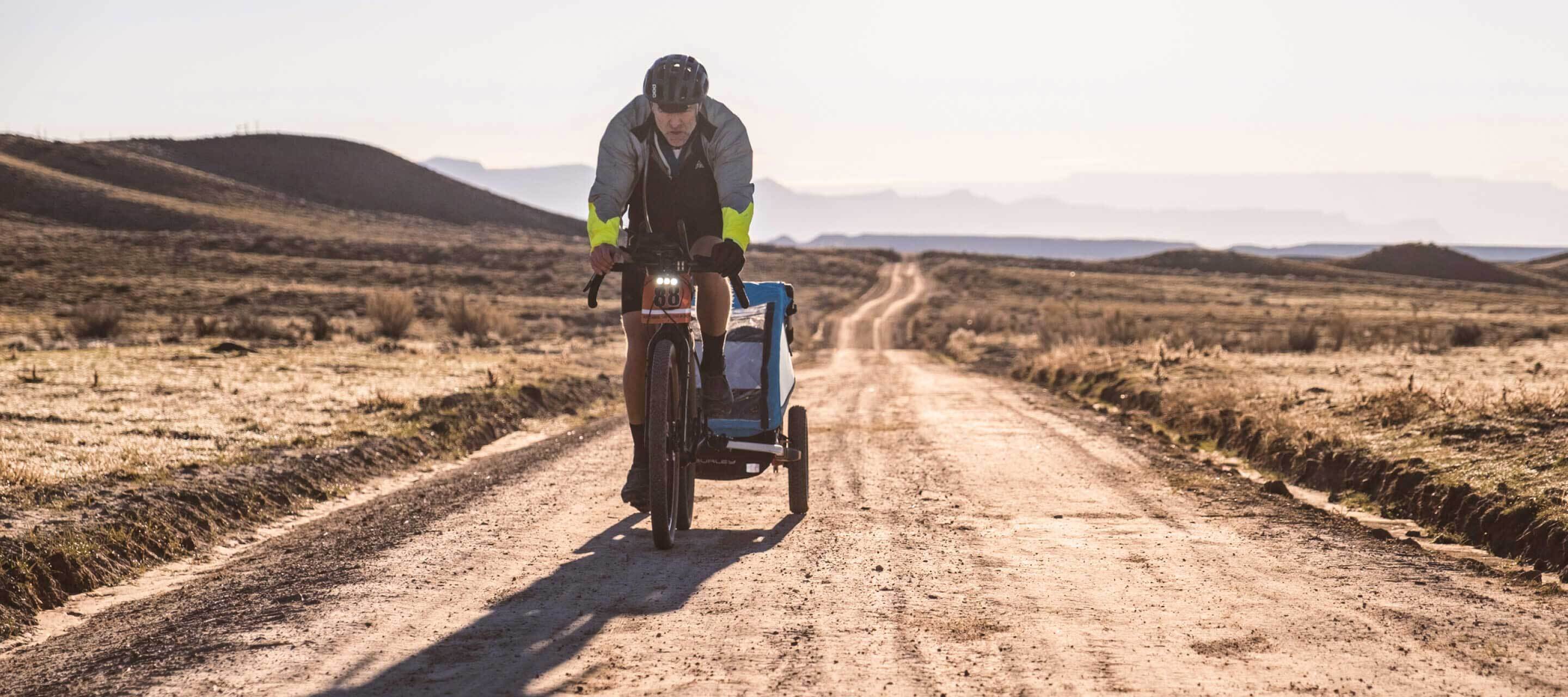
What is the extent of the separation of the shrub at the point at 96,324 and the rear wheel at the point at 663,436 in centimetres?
2981

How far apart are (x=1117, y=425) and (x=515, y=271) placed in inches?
2617

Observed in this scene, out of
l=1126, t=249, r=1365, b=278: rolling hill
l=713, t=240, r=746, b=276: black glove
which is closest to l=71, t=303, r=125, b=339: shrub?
l=713, t=240, r=746, b=276: black glove

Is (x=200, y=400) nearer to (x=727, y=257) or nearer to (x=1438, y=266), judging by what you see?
(x=727, y=257)

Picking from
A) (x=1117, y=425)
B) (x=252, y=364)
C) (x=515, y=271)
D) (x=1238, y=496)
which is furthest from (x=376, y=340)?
(x=515, y=271)

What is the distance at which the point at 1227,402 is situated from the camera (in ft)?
48.6

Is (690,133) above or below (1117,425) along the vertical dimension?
above

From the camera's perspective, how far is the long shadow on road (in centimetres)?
456

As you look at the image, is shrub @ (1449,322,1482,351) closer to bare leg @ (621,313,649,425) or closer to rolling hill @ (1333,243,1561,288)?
bare leg @ (621,313,649,425)

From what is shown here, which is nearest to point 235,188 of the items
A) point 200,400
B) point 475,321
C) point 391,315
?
point 475,321

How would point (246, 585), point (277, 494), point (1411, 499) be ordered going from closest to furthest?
point (246, 585), point (1411, 499), point (277, 494)

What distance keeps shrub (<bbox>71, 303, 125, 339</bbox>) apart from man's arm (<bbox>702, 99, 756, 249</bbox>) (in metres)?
29.9

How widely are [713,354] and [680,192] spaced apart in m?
1.11

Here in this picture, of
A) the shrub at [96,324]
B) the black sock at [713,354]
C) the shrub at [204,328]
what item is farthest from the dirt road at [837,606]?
the shrub at [96,324]

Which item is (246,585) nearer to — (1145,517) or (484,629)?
(484,629)
